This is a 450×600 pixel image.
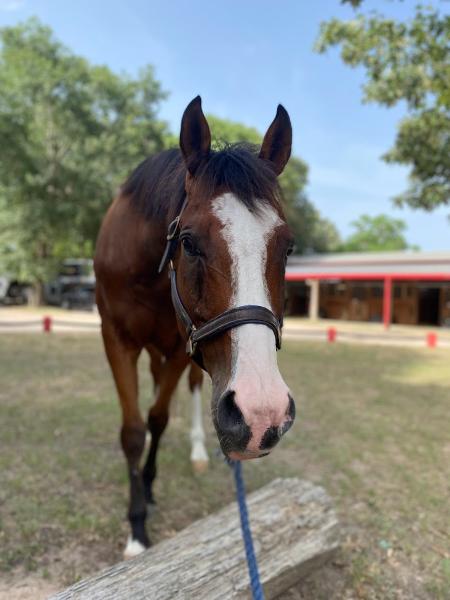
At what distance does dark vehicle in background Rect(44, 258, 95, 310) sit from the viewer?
26.8 meters

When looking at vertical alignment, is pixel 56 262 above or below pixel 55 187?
below

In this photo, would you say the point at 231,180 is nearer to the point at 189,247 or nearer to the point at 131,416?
the point at 189,247

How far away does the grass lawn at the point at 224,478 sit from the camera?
262 centimetres

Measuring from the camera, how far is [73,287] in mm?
30281

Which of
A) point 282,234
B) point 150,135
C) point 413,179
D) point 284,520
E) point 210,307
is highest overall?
point 150,135

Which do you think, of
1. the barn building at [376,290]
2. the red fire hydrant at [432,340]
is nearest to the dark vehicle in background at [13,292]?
the barn building at [376,290]

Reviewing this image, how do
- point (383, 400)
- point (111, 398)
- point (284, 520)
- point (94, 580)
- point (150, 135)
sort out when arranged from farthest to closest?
point (150, 135)
point (383, 400)
point (111, 398)
point (284, 520)
point (94, 580)

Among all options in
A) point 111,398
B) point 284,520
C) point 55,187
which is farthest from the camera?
point 55,187

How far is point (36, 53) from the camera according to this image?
23.7 m

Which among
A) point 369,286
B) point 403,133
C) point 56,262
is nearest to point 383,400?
point 403,133

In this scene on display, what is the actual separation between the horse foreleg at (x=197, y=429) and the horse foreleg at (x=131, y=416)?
107 centimetres

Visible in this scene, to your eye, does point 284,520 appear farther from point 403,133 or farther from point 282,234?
point 403,133

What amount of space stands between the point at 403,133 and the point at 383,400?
6.38 metres

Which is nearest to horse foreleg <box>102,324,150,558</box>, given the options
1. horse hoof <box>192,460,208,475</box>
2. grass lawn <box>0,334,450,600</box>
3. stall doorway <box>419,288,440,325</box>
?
grass lawn <box>0,334,450,600</box>
